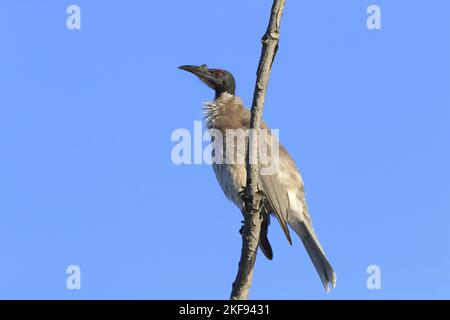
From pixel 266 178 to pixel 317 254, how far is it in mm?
1083

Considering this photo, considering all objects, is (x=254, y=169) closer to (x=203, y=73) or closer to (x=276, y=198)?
(x=276, y=198)

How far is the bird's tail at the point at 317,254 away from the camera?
8227 millimetres

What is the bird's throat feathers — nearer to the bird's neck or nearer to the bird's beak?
the bird's neck

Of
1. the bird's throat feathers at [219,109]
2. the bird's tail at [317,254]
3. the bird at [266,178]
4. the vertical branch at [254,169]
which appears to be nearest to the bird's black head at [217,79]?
the bird at [266,178]

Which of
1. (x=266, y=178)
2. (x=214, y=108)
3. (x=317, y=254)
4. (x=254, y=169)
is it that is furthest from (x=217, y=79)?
(x=254, y=169)

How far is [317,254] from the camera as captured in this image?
830 cm

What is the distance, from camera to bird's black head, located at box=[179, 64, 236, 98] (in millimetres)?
8867

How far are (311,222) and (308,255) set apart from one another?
396 mm

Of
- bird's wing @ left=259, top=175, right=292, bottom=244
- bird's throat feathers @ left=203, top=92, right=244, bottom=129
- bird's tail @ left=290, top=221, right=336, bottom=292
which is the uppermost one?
bird's throat feathers @ left=203, top=92, right=244, bottom=129

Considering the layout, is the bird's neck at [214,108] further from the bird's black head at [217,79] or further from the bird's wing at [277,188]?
the bird's wing at [277,188]

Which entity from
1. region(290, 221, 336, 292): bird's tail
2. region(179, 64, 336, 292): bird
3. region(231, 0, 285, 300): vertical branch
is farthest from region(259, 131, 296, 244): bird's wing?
region(231, 0, 285, 300): vertical branch

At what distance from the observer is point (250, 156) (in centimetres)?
530
